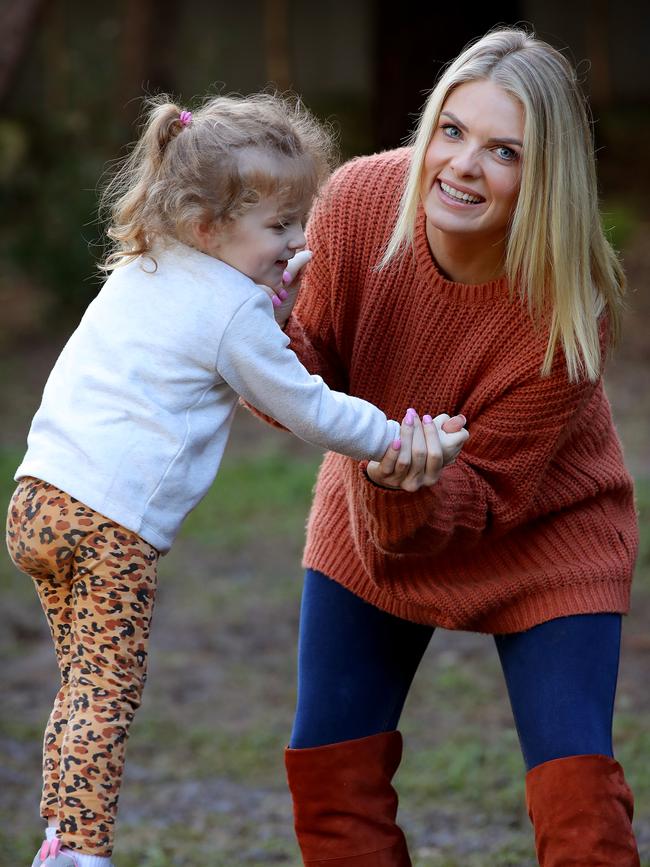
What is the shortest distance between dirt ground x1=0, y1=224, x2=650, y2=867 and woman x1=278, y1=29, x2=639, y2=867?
1.19m

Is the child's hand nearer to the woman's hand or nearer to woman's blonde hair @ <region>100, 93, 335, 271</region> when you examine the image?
woman's blonde hair @ <region>100, 93, 335, 271</region>

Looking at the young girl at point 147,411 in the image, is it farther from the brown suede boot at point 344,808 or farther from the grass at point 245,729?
the grass at point 245,729

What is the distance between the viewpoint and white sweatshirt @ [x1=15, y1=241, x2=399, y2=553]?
2.23m

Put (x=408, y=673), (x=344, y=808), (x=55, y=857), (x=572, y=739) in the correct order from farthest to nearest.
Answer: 1. (x=408, y=673)
2. (x=344, y=808)
3. (x=572, y=739)
4. (x=55, y=857)

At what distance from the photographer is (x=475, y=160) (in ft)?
7.92

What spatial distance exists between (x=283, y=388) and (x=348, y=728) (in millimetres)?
891

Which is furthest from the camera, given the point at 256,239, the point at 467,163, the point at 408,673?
the point at 408,673

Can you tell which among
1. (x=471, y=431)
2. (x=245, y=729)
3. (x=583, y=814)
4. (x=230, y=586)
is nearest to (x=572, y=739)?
(x=583, y=814)

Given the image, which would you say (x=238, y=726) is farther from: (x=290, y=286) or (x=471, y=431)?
(x=290, y=286)

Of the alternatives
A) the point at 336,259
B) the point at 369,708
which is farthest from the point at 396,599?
the point at 336,259

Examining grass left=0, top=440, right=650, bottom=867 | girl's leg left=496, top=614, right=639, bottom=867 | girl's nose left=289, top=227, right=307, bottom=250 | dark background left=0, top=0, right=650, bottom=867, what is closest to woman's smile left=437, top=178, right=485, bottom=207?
girl's nose left=289, top=227, right=307, bottom=250

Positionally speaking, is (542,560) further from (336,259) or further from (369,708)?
(336,259)

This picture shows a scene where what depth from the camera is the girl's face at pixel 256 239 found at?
2285mm

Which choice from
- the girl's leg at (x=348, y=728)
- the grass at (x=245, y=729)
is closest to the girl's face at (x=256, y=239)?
the girl's leg at (x=348, y=728)
